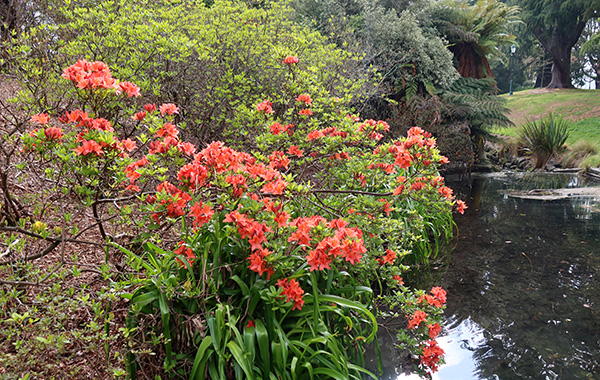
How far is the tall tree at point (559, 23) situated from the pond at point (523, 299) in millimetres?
19406

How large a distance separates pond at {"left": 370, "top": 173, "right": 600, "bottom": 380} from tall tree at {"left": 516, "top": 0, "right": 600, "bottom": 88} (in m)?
19.4

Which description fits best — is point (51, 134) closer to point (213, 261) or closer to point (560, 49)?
point (213, 261)

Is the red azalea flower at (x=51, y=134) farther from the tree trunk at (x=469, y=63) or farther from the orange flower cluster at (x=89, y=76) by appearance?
the tree trunk at (x=469, y=63)

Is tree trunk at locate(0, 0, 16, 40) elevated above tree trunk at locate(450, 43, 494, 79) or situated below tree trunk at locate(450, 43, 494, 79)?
above

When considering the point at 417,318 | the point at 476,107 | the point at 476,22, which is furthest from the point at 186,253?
the point at 476,22

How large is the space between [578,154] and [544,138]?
1.26 metres

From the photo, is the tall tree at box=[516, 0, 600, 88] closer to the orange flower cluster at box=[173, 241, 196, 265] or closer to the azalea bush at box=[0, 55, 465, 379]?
the azalea bush at box=[0, 55, 465, 379]

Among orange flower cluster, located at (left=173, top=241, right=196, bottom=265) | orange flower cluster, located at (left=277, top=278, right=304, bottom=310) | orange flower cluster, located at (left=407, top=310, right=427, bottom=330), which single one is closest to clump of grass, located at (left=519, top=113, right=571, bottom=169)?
orange flower cluster, located at (left=407, top=310, right=427, bottom=330)

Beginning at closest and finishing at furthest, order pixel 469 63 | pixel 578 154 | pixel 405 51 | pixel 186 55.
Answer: pixel 186 55 → pixel 405 51 → pixel 469 63 → pixel 578 154

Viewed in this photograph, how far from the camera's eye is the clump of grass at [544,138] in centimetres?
1151

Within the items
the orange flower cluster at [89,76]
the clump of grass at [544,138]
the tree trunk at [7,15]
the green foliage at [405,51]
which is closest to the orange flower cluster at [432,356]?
the orange flower cluster at [89,76]

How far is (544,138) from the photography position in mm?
11555

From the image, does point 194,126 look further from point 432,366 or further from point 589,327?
point 589,327

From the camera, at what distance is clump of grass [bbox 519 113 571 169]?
11.5 metres
